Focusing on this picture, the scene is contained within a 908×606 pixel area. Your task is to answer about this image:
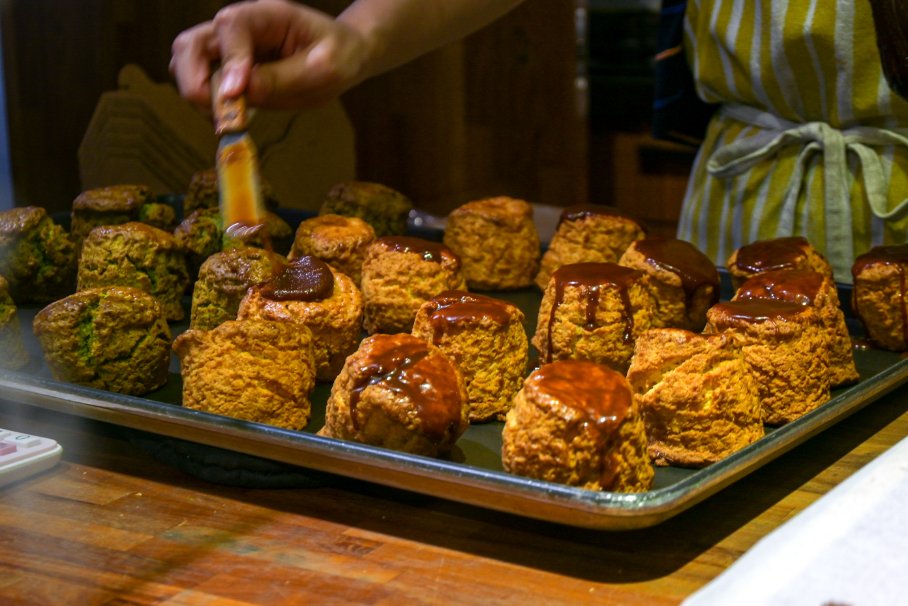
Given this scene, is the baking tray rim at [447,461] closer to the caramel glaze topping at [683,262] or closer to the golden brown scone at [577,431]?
the golden brown scone at [577,431]

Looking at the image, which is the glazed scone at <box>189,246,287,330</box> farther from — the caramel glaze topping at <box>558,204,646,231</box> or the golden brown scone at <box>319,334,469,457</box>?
the caramel glaze topping at <box>558,204,646,231</box>

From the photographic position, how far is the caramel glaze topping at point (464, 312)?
2127 millimetres

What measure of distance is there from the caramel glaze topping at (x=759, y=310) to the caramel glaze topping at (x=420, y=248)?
0.74 metres

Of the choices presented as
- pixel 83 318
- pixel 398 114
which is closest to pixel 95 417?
pixel 83 318

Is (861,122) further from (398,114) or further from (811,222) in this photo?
(398,114)

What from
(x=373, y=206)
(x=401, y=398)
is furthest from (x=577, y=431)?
(x=373, y=206)

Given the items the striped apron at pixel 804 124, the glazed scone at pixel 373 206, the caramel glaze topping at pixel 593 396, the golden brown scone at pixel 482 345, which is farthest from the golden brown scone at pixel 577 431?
the glazed scone at pixel 373 206

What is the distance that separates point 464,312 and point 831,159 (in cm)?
127

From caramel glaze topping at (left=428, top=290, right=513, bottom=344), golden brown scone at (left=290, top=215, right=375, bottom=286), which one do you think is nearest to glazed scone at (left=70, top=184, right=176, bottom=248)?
golden brown scone at (left=290, top=215, right=375, bottom=286)

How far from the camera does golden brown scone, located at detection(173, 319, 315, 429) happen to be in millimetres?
2029

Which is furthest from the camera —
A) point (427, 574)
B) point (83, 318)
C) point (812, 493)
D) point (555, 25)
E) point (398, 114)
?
point (555, 25)

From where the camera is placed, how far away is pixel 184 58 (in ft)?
7.34

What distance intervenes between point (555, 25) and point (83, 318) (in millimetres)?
4160

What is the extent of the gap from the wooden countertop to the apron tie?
43.5 inches
